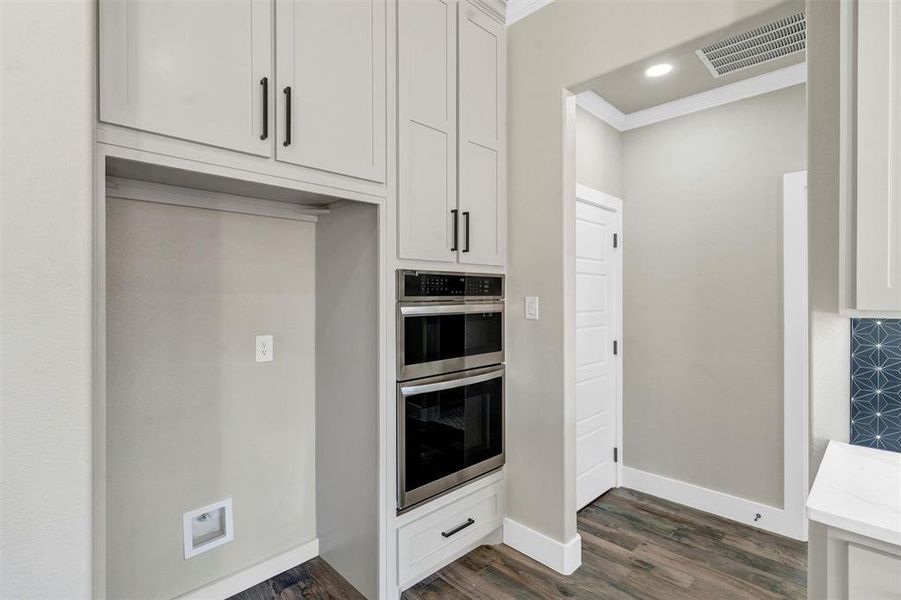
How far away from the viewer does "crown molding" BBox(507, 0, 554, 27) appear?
7.57ft

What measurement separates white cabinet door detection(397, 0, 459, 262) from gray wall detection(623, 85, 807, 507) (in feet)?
5.75

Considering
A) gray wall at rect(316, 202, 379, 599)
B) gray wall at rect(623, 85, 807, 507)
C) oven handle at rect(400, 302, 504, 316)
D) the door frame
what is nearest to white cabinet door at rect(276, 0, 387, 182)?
gray wall at rect(316, 202, 379, 599)

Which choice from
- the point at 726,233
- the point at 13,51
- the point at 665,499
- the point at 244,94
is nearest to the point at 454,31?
the point at 244,94

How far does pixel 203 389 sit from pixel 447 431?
3.59ft

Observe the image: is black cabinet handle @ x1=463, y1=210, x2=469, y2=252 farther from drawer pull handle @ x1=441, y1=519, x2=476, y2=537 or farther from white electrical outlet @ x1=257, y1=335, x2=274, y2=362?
drawer pull handle @ x1=441, y1=519, x2=476, y2=537

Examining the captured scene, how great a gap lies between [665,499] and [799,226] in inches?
77.0

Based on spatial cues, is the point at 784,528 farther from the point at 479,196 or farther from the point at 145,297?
the point at 145,297

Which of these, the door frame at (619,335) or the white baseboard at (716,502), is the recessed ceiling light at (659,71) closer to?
the door frame at (619,335)

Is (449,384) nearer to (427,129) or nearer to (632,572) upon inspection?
(427,129)

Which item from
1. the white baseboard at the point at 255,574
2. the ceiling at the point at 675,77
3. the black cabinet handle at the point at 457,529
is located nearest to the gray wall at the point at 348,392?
the white baseboard at the point at 255,574

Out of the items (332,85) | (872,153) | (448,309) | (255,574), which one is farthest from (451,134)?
(255,574)

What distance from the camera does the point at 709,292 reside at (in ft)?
9.53

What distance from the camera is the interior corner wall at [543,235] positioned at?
214 cm

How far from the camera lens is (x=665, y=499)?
10.0 ft
